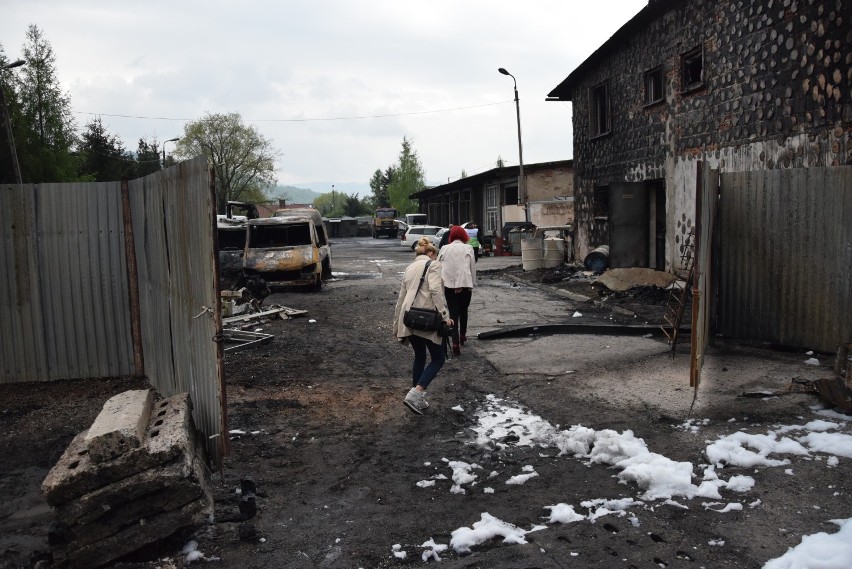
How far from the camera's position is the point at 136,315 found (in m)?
7.45

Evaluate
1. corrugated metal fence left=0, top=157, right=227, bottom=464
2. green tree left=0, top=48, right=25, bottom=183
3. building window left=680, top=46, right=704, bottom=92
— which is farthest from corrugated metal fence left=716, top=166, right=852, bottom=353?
green tree left=0, top=48, right=25, bottom=183

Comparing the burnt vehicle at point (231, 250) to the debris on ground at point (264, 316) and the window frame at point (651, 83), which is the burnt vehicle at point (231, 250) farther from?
the window frame at point (651, 83)

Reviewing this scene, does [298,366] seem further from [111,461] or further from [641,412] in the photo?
[111,461]

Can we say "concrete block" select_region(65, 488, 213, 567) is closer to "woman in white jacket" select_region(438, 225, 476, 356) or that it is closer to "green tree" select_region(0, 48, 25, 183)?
"woman in white jacket" select_region(438, 225, 476, 356)

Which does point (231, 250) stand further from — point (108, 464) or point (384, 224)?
point (384, 224)

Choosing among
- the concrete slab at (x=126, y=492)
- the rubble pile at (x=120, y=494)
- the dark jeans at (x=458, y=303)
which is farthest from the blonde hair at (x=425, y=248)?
the concrete slab at (x=126, y=492)

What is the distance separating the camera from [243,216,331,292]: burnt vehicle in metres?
17.1

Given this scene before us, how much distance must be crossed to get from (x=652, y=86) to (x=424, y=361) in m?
12.3

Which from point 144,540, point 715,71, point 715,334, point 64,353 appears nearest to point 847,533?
point 144,540

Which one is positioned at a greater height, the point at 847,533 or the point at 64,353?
the point at 64,353

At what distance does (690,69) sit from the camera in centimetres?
1459

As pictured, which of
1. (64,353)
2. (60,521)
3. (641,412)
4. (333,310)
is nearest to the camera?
(60,521)

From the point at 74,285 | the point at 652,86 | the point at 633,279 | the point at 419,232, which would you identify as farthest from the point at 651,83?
the point at 419,232

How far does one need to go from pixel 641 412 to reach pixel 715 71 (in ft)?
29.7
